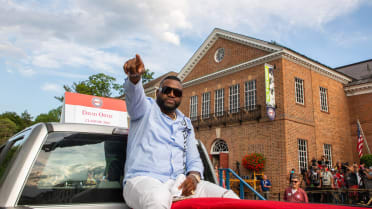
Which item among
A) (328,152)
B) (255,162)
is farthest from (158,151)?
(328,152)

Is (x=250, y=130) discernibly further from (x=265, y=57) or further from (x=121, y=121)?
(x=121, y=121)

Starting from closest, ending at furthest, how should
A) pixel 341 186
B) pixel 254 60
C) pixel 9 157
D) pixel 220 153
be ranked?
pixel 9 157 → pixel 341 186 → pixel 254 60 → pixel 220 153

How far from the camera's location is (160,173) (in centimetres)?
196

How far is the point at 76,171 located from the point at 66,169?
7 cm

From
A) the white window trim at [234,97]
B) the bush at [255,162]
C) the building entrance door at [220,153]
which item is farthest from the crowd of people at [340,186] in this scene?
the white window trim at [234,97]

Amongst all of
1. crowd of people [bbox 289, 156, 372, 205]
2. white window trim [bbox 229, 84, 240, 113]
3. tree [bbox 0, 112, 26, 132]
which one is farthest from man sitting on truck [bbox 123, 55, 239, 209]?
tree [bbox 0, 112, 26, 132]

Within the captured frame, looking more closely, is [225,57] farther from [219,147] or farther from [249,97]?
[219,147]

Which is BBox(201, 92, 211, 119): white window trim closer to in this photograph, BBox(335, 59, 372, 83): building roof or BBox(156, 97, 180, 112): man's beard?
BBox(335, 59, 372, 83): building roof

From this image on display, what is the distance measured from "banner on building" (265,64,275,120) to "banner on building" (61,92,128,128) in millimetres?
11184

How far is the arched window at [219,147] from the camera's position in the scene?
19.5 metres

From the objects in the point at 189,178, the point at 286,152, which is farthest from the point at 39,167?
the point at 286,152

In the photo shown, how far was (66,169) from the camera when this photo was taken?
203 centimetres

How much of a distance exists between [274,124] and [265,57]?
4.18 metres

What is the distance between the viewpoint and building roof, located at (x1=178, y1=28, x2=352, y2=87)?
1722 centimetres
